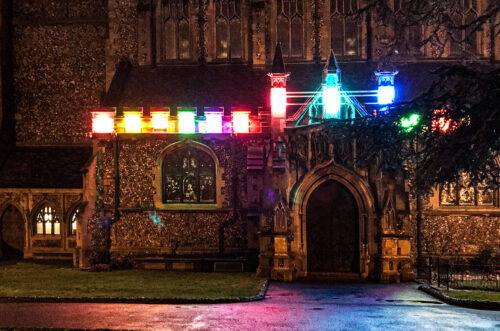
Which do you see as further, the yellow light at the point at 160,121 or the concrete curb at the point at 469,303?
the yellow light at the point at 160,121

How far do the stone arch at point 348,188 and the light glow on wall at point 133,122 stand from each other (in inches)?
274

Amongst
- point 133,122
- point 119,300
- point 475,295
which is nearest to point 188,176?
point 133,122

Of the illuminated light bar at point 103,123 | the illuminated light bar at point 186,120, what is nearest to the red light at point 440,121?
the illuminated light bar at point 186,120

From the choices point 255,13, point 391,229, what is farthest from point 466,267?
point 255,13

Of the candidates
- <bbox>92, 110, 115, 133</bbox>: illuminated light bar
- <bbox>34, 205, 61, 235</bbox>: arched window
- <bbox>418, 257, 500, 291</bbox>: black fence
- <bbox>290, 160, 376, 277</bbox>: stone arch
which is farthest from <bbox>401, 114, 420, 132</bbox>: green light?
<bbox>34, 205, 61, 235</bbox>: arched window

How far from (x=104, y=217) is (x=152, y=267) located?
2931 mm

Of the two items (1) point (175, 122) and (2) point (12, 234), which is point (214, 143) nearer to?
(1) point (175, 122)

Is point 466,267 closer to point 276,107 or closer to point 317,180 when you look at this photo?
→ point 317,180

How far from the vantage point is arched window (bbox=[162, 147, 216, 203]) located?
77.3ft

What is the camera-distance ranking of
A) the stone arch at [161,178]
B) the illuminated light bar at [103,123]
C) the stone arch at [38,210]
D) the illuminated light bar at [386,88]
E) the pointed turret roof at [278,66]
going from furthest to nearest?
the stone arch at [38,210] → the stone arch at [161,178] → the illuminated light bar at [103,123] → the illuminated light bar at [386,88] → the pointed turret roof at [278,66]

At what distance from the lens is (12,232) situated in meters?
26.5

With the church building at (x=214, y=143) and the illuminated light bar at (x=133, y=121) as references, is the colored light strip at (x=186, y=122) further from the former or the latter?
the illuminated light bar at (x=133, y=121)

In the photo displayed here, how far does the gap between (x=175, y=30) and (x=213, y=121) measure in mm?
5876

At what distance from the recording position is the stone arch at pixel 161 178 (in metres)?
23.3
